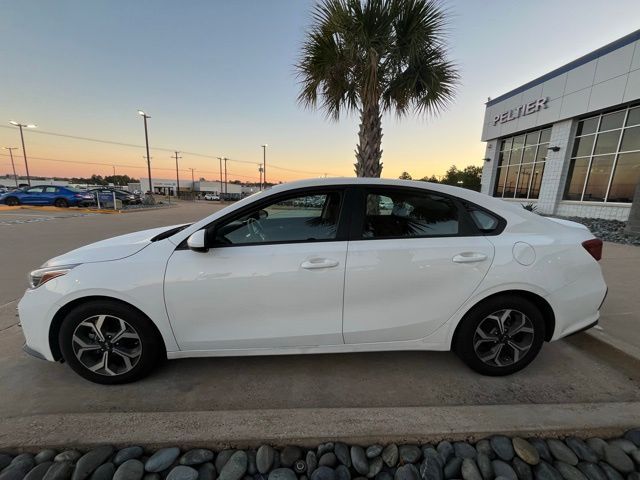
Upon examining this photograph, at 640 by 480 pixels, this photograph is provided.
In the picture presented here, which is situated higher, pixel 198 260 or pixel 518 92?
pixel 518 92

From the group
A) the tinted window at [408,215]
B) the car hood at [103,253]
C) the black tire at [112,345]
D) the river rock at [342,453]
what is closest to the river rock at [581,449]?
the river rock at [342,453]

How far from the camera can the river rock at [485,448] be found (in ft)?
5.53

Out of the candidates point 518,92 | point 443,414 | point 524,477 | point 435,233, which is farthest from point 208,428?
point 518,92

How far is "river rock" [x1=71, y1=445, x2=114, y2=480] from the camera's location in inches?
60.1

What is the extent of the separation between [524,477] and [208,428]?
5.77ft

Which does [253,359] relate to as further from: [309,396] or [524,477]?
[524,477]

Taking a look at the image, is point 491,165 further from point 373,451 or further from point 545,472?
point 373,451

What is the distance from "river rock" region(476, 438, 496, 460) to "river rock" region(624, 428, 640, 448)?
2.78 feet

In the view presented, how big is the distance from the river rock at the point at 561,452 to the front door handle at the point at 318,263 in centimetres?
164

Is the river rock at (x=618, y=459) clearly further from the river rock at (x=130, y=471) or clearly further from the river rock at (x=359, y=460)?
the river rock at (x=130, y=471)

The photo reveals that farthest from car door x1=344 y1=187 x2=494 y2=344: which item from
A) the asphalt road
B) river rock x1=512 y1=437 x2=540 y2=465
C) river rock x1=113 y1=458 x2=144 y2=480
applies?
river rock x1=113 y1=458 x2=144 y2=480

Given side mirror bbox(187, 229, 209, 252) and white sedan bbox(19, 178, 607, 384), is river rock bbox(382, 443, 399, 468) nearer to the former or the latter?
white sedan bbox(19, 178, 607, 384)

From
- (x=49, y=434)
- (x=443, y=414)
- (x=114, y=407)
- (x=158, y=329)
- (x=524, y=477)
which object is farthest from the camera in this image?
(x=158, y=329)

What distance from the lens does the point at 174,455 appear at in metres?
1.65
